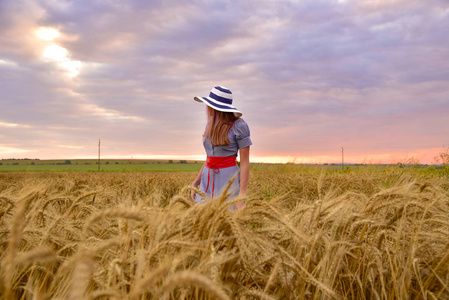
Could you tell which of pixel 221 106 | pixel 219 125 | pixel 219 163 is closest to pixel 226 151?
pixel 219 163

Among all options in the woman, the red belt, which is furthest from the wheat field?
the red belt

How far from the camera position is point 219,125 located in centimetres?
392

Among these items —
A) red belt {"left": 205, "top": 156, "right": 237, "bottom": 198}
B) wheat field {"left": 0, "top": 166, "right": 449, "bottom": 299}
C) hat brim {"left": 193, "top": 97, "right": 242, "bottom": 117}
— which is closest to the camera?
wheat field {"left": 0, "top": 166, "right": 449, "bottom": 299}

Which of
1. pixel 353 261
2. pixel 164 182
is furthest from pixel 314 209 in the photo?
pixel 164 182

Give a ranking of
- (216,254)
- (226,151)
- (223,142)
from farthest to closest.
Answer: (226,151) → (223,142) → (216,254)

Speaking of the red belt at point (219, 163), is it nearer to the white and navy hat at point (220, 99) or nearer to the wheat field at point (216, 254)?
the white and navy hat at point (220, 99)

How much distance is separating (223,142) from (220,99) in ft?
1.73

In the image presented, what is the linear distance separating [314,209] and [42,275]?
147cm

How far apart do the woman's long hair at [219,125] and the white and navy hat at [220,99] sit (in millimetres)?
99

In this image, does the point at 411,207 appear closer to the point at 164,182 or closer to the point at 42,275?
the point at 42,275

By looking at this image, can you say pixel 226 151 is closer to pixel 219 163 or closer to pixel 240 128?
pixel 219 163

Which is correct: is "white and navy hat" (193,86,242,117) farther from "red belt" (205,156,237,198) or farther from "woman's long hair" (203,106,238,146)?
"red belt" (205,156,237,198)

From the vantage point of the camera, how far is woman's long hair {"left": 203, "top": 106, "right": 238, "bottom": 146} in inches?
152

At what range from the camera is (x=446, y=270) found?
1817mm
